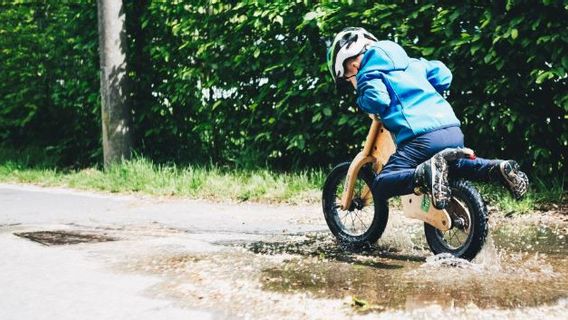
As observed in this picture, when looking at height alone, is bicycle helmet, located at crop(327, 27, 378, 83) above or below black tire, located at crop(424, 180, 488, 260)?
above

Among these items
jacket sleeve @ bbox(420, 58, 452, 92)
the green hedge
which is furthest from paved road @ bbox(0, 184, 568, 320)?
the green hedge

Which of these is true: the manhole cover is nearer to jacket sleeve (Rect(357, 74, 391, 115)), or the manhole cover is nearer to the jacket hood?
jacket sleeve (Rect(357, 74, 391, 115))

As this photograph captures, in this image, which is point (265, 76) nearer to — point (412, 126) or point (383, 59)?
point (383, 59)

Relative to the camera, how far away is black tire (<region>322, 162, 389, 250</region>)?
16.0ft

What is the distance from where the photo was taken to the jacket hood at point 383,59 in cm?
454

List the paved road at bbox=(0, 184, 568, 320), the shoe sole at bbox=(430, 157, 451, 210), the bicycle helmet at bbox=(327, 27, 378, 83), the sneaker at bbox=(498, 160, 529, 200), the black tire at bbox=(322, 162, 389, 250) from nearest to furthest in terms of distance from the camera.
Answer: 1. the paved road at bbox=(0, 184, 568, 320)
2. the shoe sole at bbox=(430, 157, 451, 210)
3. the sneaker at bbox=(498, 160, 529, 200)
4. the bicycle helmet at bbox=(327, 27, 378, 83)
5. the black tire at bbox=(322, 162, 389, 250)

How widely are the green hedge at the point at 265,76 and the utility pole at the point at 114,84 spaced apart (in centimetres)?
37

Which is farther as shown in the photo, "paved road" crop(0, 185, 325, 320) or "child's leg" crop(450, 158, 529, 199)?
"child's leg" crop(450, 158, 529, 199)

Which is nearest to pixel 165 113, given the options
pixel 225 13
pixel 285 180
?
pixel 225 13

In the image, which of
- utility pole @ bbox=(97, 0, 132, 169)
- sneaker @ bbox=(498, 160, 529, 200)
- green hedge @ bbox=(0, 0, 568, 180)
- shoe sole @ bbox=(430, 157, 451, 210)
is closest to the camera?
shoe sole @ bbox=(430, 157, 451, 210)

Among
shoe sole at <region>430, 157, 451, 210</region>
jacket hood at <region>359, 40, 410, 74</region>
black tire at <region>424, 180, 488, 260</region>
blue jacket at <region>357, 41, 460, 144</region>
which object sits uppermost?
jacket hood at <region>359, 40, 410, 74</region>

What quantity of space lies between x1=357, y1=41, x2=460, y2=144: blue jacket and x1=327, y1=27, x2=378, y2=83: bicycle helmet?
122 mm

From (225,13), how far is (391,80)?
4.63 meters

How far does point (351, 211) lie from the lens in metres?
5.27
